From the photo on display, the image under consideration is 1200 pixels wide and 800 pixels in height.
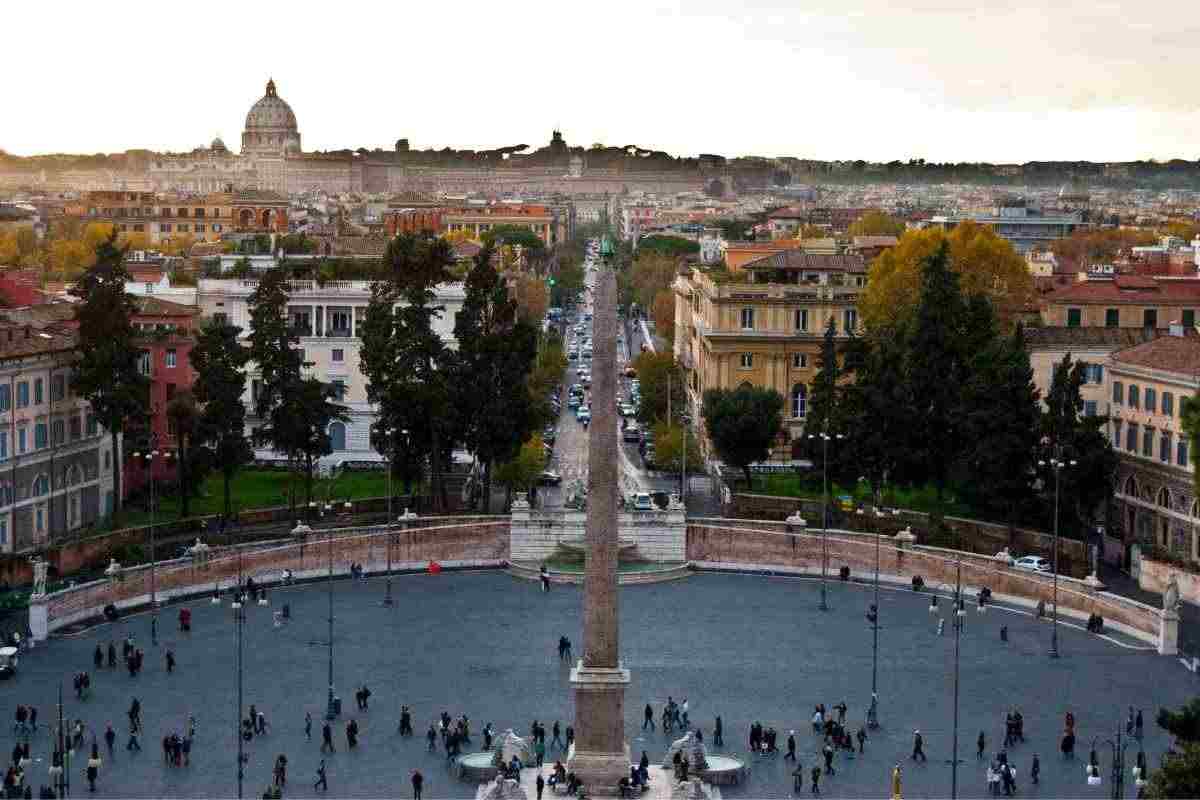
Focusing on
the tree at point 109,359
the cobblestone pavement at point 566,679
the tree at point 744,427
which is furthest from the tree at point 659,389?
the cobblestone pavement at point 566,679

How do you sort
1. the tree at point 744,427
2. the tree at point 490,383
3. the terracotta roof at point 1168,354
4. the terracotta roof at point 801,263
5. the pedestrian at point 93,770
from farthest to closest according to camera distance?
the terracotta roof at point 801,263 → the tree at point 744,427 → the tree at point 490,383 → the terracotta roof at point 1168,354 → the pedestrian at point 93,770

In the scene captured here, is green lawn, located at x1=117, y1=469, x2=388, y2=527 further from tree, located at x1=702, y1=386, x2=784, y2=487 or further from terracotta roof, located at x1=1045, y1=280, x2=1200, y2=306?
terracotta roof, located at x1=1045, y1=280, x2=1200, y2=306

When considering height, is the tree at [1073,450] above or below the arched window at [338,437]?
above

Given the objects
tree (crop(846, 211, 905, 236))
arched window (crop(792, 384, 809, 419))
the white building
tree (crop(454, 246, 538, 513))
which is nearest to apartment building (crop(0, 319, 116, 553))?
tree (crop(454, 246, 538, 513))

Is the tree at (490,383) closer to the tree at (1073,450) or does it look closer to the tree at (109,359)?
the tree at (109,359)

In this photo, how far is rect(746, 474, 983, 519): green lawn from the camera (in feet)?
223

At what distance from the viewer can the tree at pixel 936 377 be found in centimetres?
6638

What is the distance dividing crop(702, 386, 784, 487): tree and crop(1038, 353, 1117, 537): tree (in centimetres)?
1170

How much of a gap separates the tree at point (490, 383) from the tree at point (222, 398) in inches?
258

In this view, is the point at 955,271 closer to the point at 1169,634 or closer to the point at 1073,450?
the point at 1073,450

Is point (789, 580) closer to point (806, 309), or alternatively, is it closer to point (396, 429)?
point (396, 429)

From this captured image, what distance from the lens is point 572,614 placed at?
5641cm

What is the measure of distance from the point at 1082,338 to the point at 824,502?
15.4 meters

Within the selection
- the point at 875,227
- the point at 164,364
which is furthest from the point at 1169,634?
the point at 875,227
